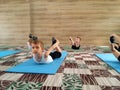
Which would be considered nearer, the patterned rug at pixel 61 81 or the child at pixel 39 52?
the patterned rug at pixel 61 81

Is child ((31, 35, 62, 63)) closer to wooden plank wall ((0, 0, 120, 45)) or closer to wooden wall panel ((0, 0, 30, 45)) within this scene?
wooden plank wall ((0, 0, 120, 45))

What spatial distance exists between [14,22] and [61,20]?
7.58 feet

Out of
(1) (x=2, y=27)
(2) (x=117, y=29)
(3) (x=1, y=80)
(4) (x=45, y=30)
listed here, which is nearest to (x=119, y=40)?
(3) (x=1, y=80)

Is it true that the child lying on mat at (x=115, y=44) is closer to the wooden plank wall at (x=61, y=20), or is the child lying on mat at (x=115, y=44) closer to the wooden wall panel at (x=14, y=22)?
the wooden plank wall at (x=61, y=20)

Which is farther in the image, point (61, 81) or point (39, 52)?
point (39, 52)

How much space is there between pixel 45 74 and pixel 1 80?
55 centimetres

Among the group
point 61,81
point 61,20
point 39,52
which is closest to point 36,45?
point 39,52

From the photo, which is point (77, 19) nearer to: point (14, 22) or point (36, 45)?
point (14, 22)

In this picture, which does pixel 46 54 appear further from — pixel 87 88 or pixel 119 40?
pixel 119 40

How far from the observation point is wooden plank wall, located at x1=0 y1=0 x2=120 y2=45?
23.2ft

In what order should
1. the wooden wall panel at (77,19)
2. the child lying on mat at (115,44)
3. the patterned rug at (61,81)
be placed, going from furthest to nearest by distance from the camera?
1. the wooden wall panel at (77,19)
2. the child lying on mat at (115,44)
3. the patterned rug at (61,81)

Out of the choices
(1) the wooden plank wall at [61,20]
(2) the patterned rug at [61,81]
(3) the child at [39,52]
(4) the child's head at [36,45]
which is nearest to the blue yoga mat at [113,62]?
(2) the patterned rug at [61,81]

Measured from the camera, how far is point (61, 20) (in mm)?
7219

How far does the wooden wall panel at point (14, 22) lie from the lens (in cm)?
734
